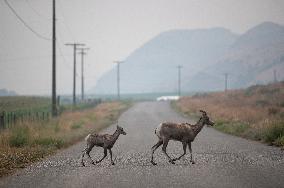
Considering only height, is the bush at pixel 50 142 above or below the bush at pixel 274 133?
below

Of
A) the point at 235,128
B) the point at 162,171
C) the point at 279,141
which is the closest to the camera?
the point at 162,171

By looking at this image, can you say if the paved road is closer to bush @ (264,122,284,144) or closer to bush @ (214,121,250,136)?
bush @ (264,122,284,144)

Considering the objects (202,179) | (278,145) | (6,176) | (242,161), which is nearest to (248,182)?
(202,179)

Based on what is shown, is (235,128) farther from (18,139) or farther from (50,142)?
(18,139)

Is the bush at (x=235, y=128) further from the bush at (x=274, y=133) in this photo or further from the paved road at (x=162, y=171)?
the paved road at (x=162, y=171)

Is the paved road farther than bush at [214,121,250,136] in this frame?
No

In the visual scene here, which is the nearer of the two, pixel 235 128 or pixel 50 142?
pixel 50 142

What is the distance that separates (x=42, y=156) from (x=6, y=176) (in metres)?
4.86

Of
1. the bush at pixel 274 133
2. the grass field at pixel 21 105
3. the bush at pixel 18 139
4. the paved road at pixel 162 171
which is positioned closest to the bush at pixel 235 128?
the bush at pixel 274 133

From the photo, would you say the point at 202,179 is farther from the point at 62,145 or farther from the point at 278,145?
the point at 62,145

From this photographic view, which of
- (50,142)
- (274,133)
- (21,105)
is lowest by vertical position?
(50,142)

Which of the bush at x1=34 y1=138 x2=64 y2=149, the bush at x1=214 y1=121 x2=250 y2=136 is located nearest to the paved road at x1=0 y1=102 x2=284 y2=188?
the bush at x1=34 y1=138 x2=64 y2=149

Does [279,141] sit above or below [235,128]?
above

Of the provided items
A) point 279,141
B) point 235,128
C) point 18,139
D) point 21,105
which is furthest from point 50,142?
point 21,105
